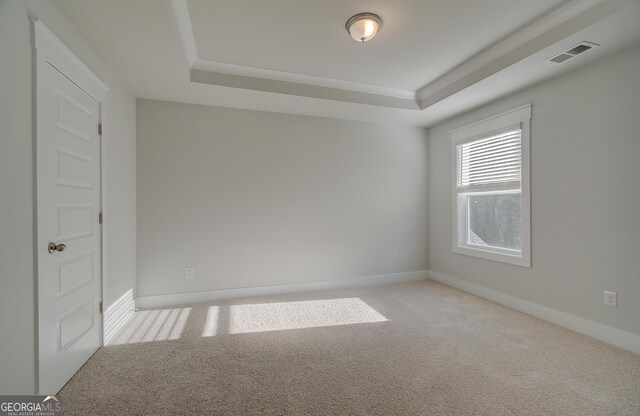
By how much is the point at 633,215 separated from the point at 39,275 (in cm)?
424

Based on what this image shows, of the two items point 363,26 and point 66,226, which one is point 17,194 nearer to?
point 66,226

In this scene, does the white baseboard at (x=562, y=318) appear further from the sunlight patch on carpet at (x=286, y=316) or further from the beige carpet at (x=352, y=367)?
the sunlight patch on carpet at (x=286, y=316)

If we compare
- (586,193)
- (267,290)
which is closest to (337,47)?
(586,193)

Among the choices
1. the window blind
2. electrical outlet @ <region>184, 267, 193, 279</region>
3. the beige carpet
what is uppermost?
the window blind

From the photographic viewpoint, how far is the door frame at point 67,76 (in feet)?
5.48

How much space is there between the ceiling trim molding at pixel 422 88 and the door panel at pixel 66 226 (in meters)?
1.01

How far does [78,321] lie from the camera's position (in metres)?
2.13

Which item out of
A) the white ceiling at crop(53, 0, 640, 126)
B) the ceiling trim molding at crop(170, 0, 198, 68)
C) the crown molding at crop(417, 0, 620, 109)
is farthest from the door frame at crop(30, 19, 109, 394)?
the crown molding at crop(417, 0, 620, 109)

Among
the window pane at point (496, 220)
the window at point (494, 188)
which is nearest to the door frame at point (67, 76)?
the window at point (494, 188)

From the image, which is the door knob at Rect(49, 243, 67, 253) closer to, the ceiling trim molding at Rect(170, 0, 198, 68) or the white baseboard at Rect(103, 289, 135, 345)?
the white baseboard at Rect(103, 289, 135, 345)

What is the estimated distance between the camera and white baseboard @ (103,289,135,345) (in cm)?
258

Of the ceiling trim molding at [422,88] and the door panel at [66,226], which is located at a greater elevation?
the ceiling trim molding at [422,88]

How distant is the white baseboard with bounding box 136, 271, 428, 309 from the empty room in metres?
0.03

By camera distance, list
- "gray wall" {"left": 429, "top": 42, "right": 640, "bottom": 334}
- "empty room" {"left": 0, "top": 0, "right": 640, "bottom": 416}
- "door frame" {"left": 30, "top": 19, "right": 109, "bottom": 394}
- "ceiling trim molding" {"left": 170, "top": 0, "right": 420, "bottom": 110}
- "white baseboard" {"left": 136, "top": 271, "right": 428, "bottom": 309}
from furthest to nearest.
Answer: "white baseboard" {"left": 136, "top": 271, "right": 428, "bottom": 309} → "ceiling trim molding" {"left": 170, "top": 0, "right": 420, "bottom": 110} → "gray wall" {"left": 429, "top": 42, "right": 640, "bottom": 334} → "empty room" {"left": 0, "top": 0, "right": 640, "bottom": 416} → "door frame" {"left": 30, "top": 19, "right": 109, "bottom": 394}
